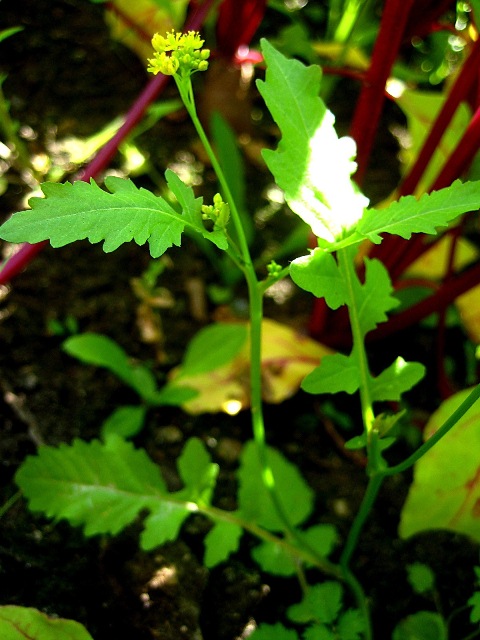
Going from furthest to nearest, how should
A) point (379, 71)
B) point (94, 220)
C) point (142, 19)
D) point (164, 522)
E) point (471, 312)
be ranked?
point (142, 19) < point (471, 312) < point (379, 71) < point (164, 522) < point (94, 220)

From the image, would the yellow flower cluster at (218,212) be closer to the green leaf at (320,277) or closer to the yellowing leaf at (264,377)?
the green leaf at (320,277)

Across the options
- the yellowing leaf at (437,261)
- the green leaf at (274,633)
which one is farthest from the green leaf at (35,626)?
the yellowing leaf at (437,261)

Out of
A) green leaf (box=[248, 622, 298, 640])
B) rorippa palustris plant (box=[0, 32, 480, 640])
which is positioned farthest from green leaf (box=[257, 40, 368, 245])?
green leaf (box=[248, 622, 298, 640])

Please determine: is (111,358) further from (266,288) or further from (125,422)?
(266,288)

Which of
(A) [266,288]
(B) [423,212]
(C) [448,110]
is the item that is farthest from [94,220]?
(C) [448,110]

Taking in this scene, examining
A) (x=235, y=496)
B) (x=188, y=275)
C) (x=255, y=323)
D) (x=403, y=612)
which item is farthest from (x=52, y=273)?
(x=403, y=612)

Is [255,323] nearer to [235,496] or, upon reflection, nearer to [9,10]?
[235,496]
